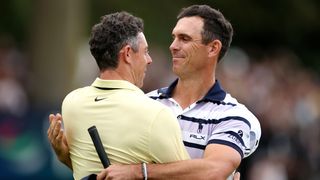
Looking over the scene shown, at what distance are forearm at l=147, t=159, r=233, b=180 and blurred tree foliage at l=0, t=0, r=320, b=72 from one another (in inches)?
854

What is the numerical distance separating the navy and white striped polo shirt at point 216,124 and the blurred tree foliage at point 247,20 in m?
21.0

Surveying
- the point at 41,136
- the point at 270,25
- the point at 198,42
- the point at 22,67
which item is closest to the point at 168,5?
the point at 270,25

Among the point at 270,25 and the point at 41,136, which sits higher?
the point at 41,136

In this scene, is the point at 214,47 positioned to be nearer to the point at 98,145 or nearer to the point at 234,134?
the point at 234,134

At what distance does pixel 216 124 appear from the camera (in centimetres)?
908

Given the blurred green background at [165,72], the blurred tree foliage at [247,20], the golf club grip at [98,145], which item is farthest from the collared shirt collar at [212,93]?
the blurred tree foliage at [247,20]

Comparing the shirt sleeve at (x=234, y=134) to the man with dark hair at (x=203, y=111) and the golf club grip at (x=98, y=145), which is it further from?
the golf club grip at (x=98, y=145)

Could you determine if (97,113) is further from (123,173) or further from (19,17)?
(19,17)

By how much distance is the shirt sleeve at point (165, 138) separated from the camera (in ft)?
27.4

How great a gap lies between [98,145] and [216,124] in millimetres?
991

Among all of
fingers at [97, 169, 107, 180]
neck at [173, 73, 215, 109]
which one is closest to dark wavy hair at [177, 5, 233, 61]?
neck at [173, 73, 215, 109]

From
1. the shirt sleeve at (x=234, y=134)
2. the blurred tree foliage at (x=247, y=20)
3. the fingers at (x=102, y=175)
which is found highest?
the shirt sleeve at (x=234, y=134)

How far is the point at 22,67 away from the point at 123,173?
770 inches

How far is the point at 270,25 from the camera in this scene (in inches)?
1387
